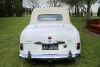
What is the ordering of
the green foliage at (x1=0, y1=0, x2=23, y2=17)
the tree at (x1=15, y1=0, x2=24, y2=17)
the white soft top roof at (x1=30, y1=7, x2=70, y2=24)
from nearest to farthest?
the white soft top roof at (x1=30, y1=7, x2=70, y2=24)
the green foliage at (x1=0, y1=0, x2=23, y2=17)
the tree at (x1=15, y1=0, x2=24, y2=17)

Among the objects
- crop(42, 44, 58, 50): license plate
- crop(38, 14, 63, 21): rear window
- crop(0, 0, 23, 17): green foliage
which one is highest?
crop(0, 0, 23, 17): green foliage

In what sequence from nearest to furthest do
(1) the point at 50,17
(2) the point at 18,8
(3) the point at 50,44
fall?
1. (3) the point at 50,44
2. (1) the point at 50,17
3. (2) the point at 18,8

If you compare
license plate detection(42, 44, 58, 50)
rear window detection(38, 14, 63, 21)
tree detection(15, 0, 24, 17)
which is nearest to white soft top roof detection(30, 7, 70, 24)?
rear window detection(38, 14, 63, 21)

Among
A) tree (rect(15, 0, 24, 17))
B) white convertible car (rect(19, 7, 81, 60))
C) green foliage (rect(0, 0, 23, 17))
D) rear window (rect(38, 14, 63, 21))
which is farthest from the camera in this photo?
tree (rect(15, 0, 24, 17))

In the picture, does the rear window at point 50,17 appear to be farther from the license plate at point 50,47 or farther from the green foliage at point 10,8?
the green foliage at point 10,8

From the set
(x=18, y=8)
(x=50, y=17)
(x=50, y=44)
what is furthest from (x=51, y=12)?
(x=18, y=8)

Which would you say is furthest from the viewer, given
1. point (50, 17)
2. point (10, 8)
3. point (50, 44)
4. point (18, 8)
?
point (18, 8)

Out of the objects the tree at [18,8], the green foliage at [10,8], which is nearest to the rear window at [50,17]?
the green foliage at [10,8]

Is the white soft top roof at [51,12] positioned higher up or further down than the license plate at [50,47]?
higher up

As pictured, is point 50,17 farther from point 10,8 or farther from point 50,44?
point 10,8

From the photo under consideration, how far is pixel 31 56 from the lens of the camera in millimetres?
4293

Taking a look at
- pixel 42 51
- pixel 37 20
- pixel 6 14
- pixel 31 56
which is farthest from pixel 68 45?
pixel 6 14

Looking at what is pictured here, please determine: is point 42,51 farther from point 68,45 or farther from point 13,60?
point 13,60

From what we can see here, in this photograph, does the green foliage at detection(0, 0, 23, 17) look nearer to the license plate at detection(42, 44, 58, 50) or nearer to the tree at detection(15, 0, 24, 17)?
the tree at detection(15, 0, 24, 17)
